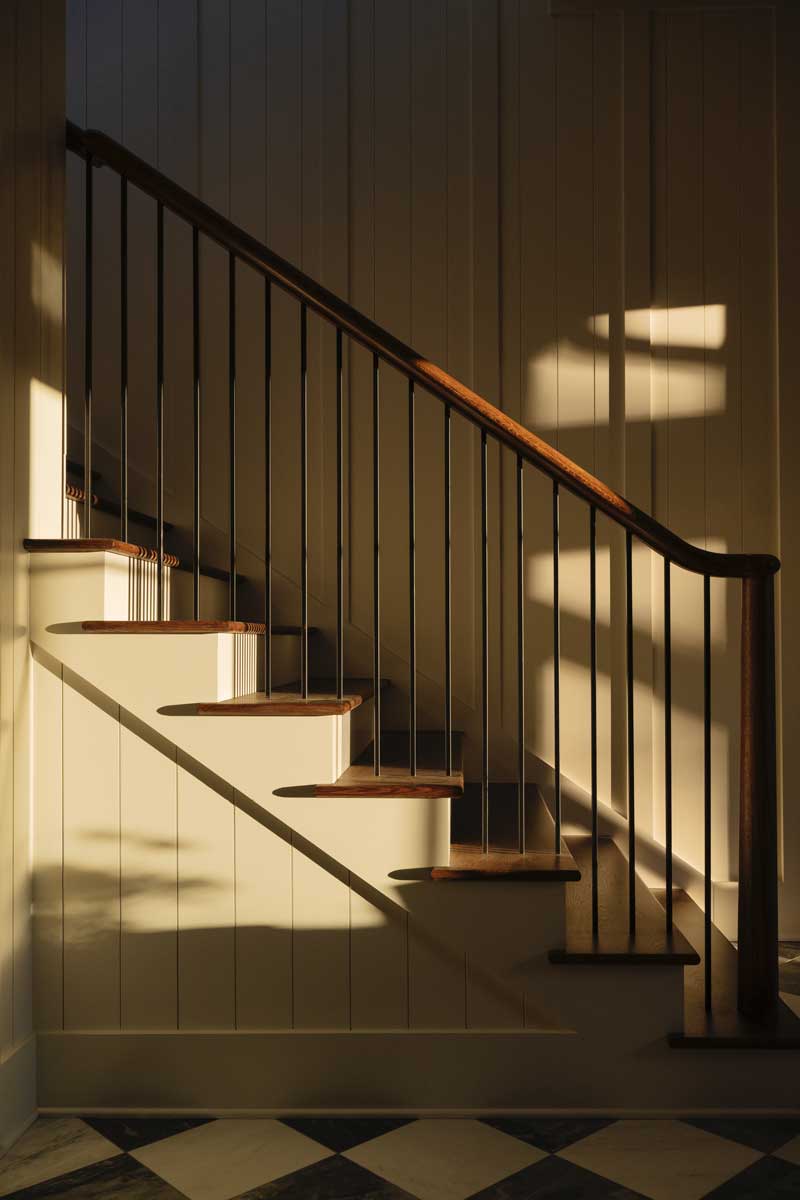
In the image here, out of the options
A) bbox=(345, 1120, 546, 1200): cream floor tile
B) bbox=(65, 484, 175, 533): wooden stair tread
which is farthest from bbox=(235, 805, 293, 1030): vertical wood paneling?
bbox=(65, 484, 175, 533): wooden stair tread

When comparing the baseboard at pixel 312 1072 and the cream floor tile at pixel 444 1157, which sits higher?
the baseboard at pixel 312 1072

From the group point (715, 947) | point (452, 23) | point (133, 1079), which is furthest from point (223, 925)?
point (452, 23)

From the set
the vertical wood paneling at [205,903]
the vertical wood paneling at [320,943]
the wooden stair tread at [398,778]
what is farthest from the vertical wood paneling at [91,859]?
the wooden stair tread at [398,778]

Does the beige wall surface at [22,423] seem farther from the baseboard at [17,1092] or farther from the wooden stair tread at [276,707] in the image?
the wooden stair tread at [276,707]

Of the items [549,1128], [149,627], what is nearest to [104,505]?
[149,627]

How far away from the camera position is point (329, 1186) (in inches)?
75.7

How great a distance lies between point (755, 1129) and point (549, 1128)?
46cm

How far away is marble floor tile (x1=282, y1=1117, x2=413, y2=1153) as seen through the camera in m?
2.11

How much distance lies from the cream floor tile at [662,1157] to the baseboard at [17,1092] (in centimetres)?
120

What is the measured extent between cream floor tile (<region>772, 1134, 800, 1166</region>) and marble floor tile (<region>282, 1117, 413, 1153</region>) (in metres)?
0.81

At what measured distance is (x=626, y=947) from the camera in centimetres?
220

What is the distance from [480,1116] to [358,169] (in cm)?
328

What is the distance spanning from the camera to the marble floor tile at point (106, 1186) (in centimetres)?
188

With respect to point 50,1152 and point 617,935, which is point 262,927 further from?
point 617,935
